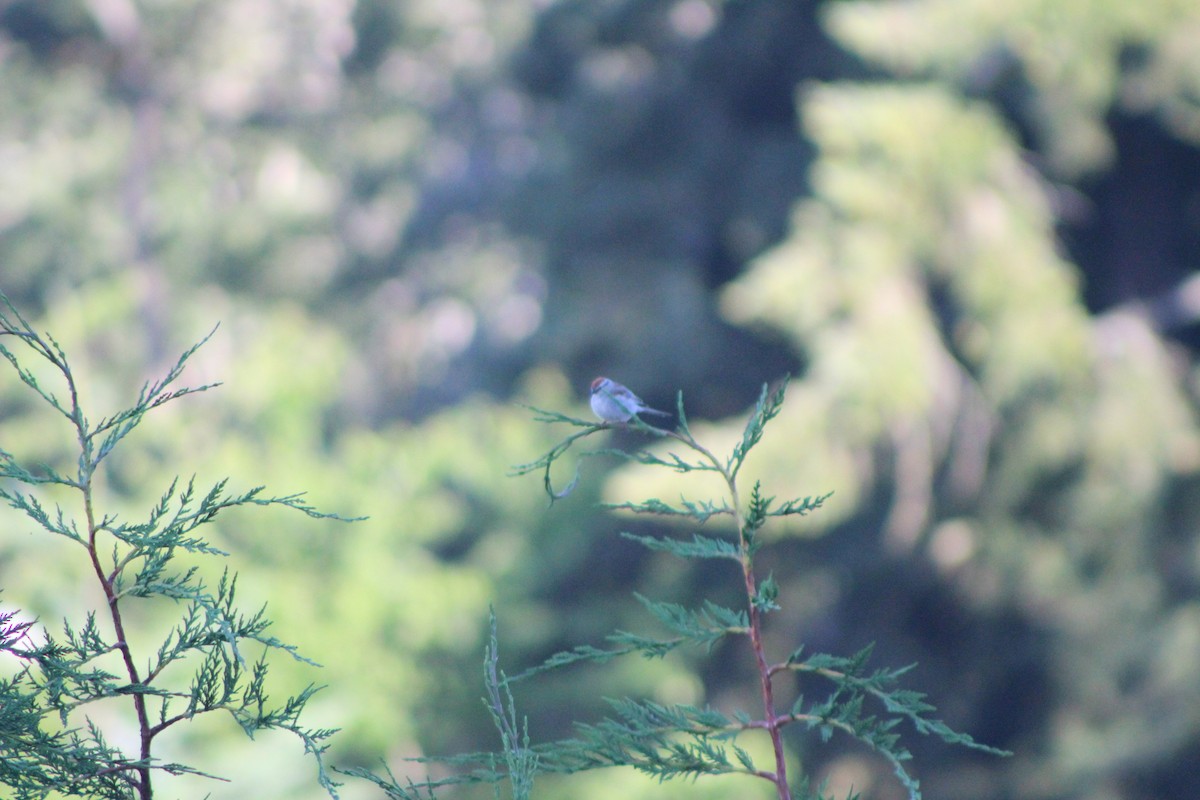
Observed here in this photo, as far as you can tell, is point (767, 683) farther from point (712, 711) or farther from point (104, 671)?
point (104, 671)

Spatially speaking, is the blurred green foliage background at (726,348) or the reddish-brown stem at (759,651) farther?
the blurred green foliage background at (726,348)

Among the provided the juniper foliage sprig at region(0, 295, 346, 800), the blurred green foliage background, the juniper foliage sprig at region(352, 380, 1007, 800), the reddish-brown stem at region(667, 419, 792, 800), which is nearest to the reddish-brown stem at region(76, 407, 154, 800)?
the juniper foliage sprig at region(0, 295, 346, 800)

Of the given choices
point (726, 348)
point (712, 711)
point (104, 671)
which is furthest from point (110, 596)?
point (726, 348)

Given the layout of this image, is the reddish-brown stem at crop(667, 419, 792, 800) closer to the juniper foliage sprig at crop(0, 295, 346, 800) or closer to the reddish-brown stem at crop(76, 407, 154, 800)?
the juniper foliage sprig at crop(0, 295, 346, 800)

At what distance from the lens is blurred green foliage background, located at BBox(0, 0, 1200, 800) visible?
6.48m

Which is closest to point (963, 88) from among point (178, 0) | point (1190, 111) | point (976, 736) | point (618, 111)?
point (1190, 111)

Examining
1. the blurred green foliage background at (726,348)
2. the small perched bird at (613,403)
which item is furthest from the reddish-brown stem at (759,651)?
the blurred green foliage background at (726,348)

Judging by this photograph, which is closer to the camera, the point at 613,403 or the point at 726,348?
the point at 613,403

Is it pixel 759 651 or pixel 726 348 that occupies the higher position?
pixel 726 348

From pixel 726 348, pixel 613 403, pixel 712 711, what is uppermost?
pixel 726 348

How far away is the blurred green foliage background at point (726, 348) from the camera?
6480 millimetres

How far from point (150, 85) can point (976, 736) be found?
500 inches

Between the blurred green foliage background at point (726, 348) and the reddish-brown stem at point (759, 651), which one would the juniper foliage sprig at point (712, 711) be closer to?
the reddish-brown stem at point (759, 651)

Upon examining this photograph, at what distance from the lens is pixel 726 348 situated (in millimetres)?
9844
